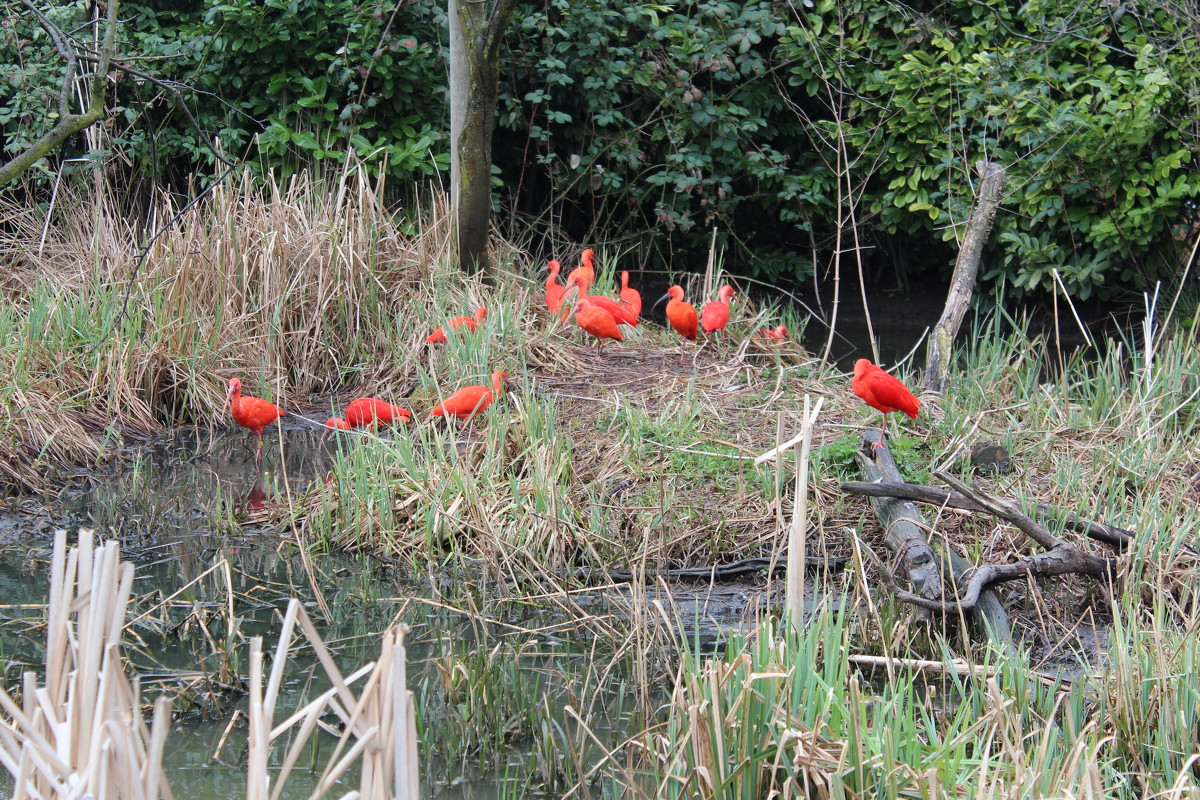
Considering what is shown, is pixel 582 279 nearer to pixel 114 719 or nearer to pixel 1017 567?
pixel 1017 567

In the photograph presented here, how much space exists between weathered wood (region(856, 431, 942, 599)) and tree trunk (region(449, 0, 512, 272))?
320 centimetres

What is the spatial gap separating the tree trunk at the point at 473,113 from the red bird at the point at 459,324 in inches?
32.3

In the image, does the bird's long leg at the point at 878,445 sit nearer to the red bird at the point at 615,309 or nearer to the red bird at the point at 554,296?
the red bird at the point at 615,309

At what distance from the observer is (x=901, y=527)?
4098 mm

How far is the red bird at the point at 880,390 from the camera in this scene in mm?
4449

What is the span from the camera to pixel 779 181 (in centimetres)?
902

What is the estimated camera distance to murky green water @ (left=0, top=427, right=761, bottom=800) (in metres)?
3.05

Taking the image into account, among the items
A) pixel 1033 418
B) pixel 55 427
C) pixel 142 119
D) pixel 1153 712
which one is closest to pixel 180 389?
pixel 55 427

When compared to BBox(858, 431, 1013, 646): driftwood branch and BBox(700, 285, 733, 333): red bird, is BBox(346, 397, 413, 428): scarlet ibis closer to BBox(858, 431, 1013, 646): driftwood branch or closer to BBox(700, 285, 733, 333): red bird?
BBox(700, 285, 733, 333): red bird

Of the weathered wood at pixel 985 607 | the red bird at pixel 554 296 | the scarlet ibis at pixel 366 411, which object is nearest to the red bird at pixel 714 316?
the red bird at pixel 554 296

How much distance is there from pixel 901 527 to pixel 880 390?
0.63 m

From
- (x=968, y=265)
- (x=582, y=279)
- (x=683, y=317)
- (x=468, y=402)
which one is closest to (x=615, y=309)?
(x=683, y=317)

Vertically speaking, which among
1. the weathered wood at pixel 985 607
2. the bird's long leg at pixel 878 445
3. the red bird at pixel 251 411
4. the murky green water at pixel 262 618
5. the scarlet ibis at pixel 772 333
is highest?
the bird's long leg at pixel 878 445

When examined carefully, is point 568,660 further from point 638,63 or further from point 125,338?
point 638,63
